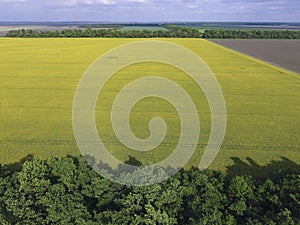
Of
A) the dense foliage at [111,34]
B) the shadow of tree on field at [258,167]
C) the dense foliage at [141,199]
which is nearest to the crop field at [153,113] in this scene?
the shadow of tree on field at [258,167]

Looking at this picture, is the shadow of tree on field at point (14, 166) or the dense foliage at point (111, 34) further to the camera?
the dense foliage at point (111, 34)

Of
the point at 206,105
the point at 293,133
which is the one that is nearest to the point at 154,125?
the point at 206,105

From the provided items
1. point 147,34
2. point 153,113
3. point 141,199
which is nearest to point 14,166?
point 141,199

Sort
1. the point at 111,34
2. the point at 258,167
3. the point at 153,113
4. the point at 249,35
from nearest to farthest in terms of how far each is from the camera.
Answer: the point at 258,167
the point at 153,113
the point at 111,34
the point at 249,35

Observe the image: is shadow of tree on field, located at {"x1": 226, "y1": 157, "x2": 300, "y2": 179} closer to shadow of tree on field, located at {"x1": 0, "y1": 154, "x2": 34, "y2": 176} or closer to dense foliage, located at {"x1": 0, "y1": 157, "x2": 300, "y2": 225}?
dense foliage, located at {"x1": 0, "y1": 157, "x2": 300, "y2": 225}

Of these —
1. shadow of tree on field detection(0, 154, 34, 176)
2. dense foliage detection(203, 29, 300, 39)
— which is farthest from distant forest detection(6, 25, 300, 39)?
shadow of tree on field detection(0, 154, 34, 176)

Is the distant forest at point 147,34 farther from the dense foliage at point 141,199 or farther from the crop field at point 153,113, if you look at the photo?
the dense foliage at point 141,199

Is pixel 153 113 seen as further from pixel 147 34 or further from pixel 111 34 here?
pixel 111 34
